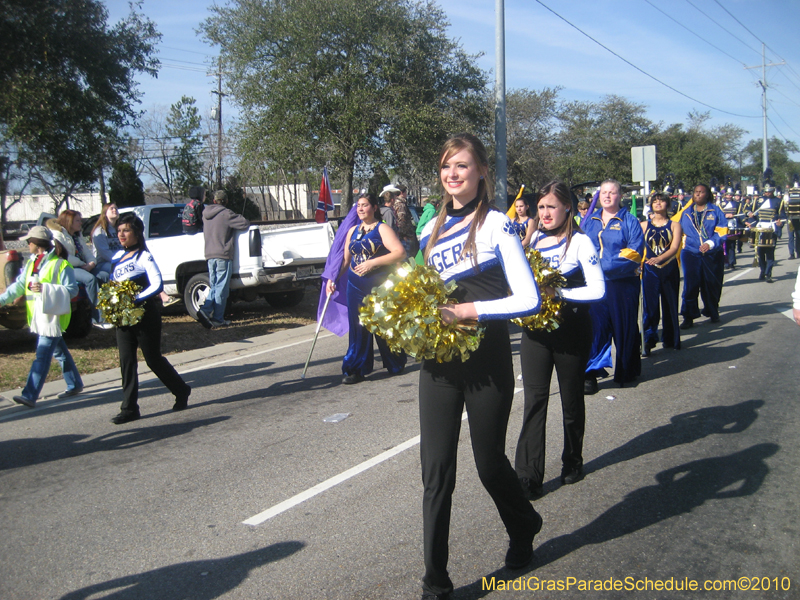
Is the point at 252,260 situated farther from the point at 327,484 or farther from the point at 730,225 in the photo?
the point at 730,225

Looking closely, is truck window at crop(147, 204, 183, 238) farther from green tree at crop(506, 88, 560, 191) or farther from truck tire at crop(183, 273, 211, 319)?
green tree at crop(506, 88, 560, 191)

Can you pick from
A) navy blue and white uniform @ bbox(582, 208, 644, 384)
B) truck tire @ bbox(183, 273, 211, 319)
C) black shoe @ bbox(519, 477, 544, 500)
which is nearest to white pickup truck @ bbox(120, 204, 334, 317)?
truck tire @ bbox(183, 273, 211, 319)

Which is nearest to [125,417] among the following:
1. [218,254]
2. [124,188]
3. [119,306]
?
[119,306]

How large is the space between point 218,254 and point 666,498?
8664 mm

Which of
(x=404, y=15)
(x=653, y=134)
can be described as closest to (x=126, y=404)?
(x=404, y=15)

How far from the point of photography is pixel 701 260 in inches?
424

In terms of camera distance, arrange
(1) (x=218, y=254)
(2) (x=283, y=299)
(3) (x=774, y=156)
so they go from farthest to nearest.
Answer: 1. (3) (x=774, y=156)
2. (2) (x=283, y=299)
3. (1) (x=218, y=254)

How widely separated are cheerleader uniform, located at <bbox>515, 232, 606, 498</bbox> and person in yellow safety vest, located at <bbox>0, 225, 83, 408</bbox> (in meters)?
5.07

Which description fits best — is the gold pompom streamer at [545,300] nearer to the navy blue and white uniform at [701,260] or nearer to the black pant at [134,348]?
the black pant at [134,348]

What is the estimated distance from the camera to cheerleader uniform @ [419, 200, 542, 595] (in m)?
2.94

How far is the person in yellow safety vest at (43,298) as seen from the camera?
695cm

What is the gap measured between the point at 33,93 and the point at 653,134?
1898 inches

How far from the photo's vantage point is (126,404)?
6.41 m

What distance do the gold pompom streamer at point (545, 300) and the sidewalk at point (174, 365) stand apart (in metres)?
5.67
